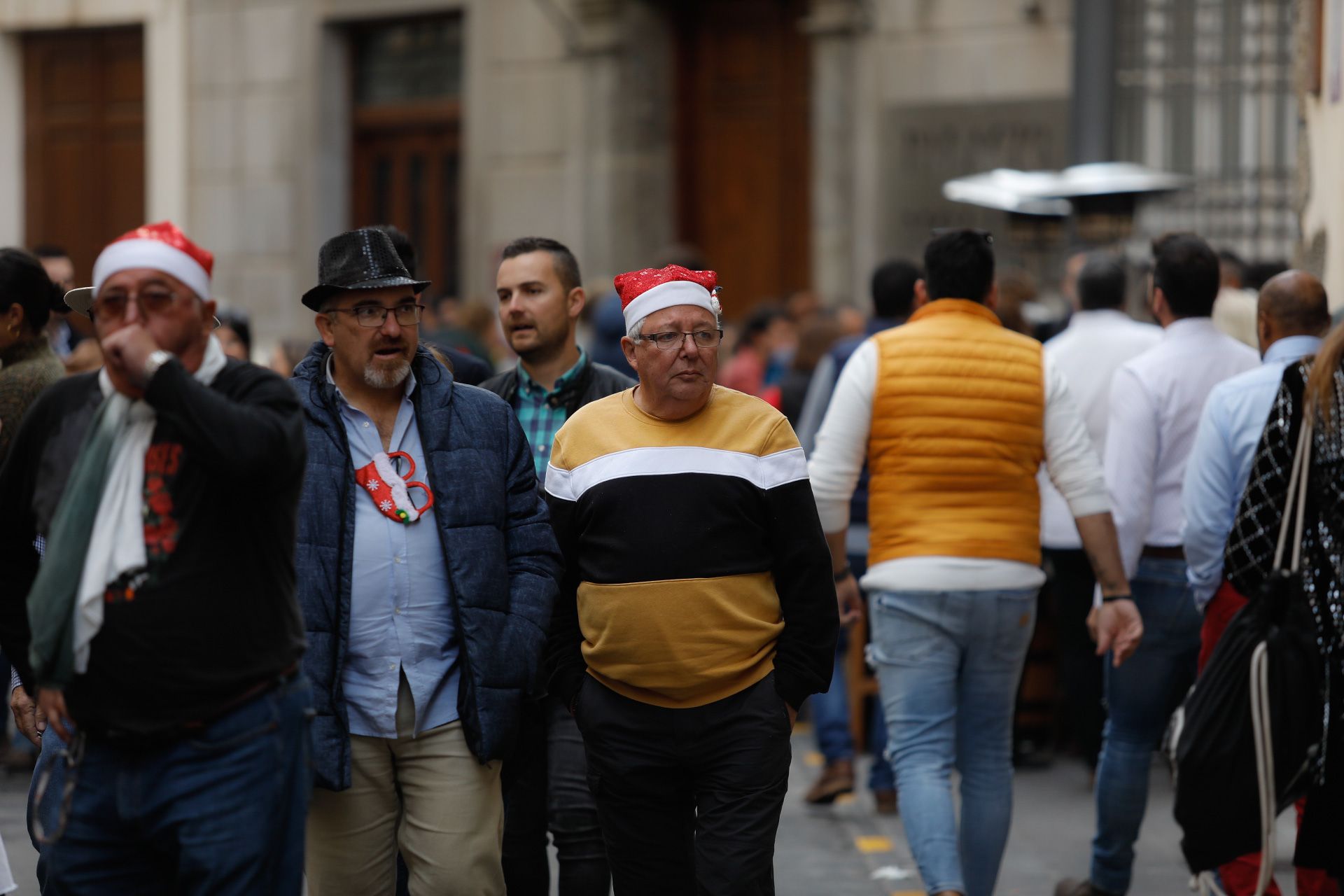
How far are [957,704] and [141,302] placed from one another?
3.08m

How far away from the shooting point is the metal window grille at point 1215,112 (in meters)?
12.8

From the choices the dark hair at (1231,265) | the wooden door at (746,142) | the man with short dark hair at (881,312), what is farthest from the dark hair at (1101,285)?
the wooden door at (746,142)

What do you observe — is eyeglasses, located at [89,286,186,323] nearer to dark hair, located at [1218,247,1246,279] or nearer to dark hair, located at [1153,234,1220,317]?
dark hair, located at [1153,234,1220,317]

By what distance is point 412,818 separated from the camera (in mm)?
4621

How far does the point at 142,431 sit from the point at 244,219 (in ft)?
48.5

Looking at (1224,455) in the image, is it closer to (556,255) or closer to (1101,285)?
(556,255)

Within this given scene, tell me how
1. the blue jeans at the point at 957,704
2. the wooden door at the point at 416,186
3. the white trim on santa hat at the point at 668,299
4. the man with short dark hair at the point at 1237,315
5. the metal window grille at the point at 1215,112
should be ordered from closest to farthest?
the white trim on santa hat at the point at 668,299
the blue jeans at the point at 957,704
the man with short dark hair at the point at 1237,315
the metal window grille at the point at 1215,112
the wooden door at the point at 416,186

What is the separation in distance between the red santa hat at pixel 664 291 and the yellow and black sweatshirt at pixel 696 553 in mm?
247

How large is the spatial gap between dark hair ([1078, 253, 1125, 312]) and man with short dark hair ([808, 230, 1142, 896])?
7.30ft

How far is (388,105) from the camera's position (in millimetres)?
17594

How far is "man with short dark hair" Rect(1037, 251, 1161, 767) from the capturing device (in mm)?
7754

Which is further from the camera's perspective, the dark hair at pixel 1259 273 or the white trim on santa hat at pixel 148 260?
the dark hair at pixel 1259 273

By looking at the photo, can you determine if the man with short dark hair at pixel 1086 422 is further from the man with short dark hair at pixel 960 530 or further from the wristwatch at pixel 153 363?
the wristwatch at pixel 153 363

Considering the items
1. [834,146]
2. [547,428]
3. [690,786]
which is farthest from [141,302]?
[834,146]
